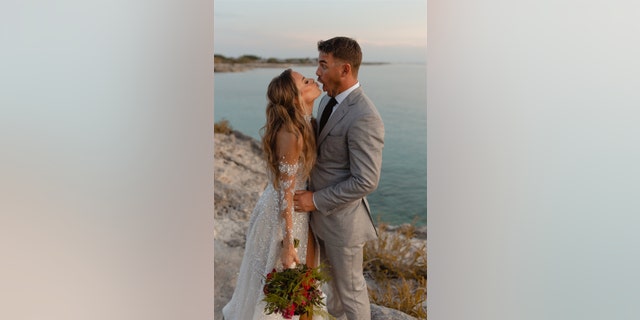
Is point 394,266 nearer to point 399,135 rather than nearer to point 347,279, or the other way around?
point 399,135

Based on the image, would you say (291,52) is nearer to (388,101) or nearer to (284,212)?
(388,101)

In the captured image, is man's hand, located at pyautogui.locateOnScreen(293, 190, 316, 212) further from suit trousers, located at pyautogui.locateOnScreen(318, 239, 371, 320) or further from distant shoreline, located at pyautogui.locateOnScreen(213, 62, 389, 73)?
distant shoreline, located at pyautogui.locateOnScreen(213, 62, 389, 73)

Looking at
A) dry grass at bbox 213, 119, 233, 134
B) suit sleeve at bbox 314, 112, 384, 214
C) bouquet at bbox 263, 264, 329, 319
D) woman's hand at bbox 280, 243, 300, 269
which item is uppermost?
dry grass at bbox 213, 119, 233, 134

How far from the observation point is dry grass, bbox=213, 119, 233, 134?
21.0 feet

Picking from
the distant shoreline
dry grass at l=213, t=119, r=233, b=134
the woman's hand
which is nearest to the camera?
the woman's hand

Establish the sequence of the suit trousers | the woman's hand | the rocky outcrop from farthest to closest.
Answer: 1. the rocky outcrop
2. the suit trousers
3. the woman's hand

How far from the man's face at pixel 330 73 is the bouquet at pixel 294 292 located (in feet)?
2.89

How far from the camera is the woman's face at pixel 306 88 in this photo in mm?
3947

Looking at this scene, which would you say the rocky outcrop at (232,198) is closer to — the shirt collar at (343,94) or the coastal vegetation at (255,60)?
the coastal vegetation at (255,60)

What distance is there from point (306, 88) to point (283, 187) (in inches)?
19.5

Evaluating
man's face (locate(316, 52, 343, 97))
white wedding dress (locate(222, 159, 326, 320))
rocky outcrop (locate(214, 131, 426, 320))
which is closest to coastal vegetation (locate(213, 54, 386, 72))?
rocky outcrop (locate(214, 131, 426, 320))

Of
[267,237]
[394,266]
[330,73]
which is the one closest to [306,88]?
[330,73]

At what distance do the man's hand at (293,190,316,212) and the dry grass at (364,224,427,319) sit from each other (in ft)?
5.17
